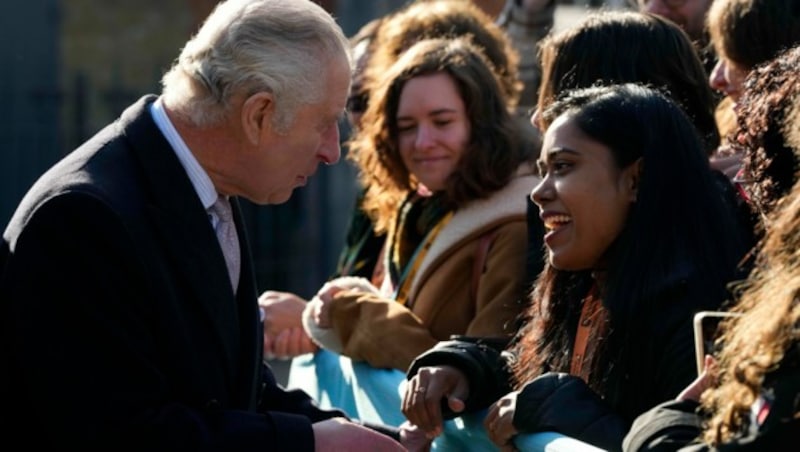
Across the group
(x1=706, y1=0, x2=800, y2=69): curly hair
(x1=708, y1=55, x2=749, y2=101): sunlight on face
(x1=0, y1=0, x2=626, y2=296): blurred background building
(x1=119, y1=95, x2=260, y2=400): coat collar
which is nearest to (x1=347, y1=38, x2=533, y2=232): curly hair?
(x1=708, y1=55, x2=749, y2=101): sunlight on face

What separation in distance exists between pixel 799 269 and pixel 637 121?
1.13 metres

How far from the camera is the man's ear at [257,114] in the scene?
351cm

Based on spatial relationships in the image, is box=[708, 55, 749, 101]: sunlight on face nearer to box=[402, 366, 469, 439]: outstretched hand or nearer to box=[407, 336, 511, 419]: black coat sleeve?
box=[407, 336, 511, 419]: black coat sleeve

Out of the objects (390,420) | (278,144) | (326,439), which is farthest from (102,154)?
(390,420)

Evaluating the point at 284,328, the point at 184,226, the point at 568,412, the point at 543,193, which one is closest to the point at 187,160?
the point at 184,226

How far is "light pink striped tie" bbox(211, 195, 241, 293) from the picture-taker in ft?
12.2

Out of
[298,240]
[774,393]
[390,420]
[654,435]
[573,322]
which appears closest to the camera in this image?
[774,393]

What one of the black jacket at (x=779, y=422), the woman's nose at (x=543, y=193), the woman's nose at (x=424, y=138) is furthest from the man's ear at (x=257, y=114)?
the woman's nose at (x=424, y=138)

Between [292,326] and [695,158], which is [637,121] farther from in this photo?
[292,326]

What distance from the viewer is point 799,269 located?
258 centimetres

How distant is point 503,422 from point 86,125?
1186cm

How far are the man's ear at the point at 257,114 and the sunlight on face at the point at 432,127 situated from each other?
4.74ft

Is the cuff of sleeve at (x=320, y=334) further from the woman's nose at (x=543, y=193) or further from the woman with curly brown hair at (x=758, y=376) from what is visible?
the woman with curly brown hair at (x=758, y=376)

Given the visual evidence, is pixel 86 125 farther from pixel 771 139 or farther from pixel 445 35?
pixel 771 139
